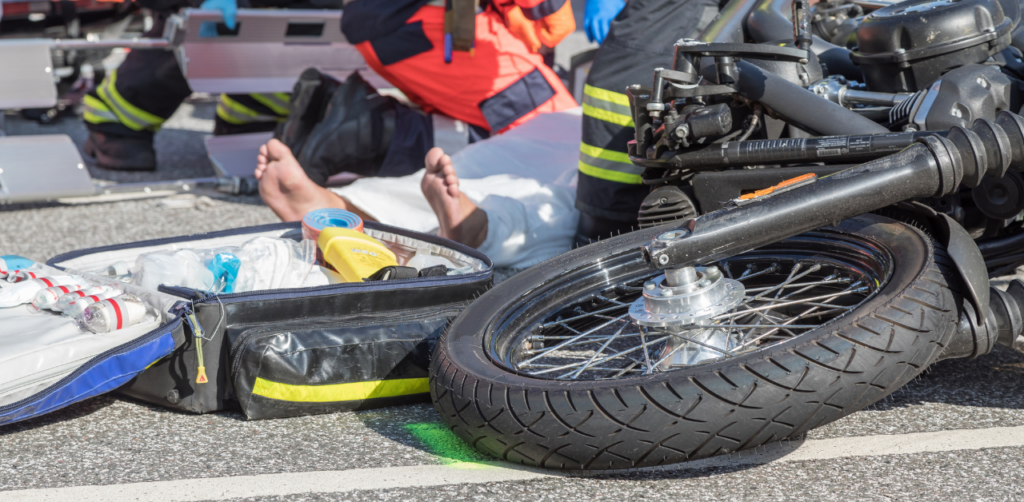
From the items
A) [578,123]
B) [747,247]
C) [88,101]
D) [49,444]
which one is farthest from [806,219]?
[88,101]

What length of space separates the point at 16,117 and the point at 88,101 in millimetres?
2127

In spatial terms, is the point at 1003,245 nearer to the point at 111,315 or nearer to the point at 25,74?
the point at 111,315

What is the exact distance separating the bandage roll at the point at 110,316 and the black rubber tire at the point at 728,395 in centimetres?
75

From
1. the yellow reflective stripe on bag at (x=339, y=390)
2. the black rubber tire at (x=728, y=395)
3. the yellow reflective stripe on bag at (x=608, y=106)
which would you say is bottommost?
the yellow reflective stripe on bag at (x=339, y=390)

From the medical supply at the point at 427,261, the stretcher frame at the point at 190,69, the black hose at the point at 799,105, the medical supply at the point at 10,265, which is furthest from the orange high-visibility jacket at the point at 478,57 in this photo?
the medical supply at the point at 10,265

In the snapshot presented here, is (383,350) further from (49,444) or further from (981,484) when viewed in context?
(981,484)

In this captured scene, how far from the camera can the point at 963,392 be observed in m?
1.92

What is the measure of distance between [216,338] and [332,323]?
24 centimetres

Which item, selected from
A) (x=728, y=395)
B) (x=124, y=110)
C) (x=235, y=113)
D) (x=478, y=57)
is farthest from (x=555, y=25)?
(x=728, y=395)

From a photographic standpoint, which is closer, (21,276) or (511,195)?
(21,276)

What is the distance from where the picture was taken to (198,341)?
183cm

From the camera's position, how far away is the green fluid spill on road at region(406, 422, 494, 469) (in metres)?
1.68

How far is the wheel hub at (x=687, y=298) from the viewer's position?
1.70m

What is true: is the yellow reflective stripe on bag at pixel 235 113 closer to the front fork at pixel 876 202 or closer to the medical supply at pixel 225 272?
the medical supply at pixel 225 272
